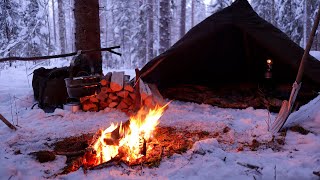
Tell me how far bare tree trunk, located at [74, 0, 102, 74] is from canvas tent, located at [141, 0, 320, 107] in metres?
1.40

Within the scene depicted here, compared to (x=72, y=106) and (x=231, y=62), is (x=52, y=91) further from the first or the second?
(x=231, y=62)

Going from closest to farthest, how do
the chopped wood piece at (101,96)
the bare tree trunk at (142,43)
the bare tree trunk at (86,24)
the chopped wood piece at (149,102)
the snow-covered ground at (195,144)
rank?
the snow-covered ground at (195,144)
the chopped wood piece at (149,102)
the chopped wood piece at (101,96)
the bare tree trunk at (86,24)
the bare tree trunk at (142,43)

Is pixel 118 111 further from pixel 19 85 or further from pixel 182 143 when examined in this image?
pixel 19 85

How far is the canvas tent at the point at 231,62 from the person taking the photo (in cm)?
639

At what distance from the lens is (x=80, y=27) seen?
6848mm

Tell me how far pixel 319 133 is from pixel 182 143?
2.00m

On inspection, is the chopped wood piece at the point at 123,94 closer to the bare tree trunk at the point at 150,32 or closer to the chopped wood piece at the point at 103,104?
the chopped wood piece at the point at 103,104

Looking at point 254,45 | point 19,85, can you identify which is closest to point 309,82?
point 254,45

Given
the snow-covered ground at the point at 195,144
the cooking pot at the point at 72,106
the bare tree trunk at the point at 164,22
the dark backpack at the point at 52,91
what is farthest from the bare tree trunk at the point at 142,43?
the cooking pot at the point at 72,106

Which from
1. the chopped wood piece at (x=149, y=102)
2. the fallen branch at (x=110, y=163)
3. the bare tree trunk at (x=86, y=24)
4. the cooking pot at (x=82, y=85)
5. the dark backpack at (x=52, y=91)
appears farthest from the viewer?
the bare tree trunk at (x=86, y=24)

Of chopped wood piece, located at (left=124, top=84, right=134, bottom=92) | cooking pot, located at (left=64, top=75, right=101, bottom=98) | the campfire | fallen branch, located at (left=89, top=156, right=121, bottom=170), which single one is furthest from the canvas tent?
fallen branch, located at (left=89, top=156, right=121, bottom=170)

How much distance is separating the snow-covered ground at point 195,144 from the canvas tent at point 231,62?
3.40ft

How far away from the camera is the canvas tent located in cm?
639

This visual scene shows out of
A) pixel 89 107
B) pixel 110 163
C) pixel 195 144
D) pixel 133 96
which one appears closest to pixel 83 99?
pixel 89 107
